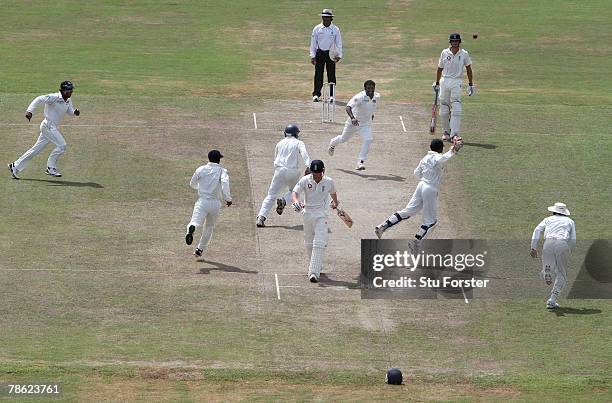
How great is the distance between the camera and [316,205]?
2505cm

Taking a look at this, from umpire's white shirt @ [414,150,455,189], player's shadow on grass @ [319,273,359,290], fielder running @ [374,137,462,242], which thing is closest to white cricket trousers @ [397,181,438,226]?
fielder running @ [374,137,462,242]

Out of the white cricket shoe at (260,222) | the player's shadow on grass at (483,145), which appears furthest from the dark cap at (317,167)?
the player's shadow on grass at (483,145)

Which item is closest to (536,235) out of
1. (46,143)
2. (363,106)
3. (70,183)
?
(363,106)

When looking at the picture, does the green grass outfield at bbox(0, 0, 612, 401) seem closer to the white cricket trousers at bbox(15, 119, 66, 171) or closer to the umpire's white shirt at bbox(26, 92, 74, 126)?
the white cricket trousers at bbox(15, 119, 66, 171)

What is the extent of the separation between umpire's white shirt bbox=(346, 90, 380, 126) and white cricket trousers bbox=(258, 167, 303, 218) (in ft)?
13.9

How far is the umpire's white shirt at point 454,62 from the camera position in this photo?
3384 centimetres

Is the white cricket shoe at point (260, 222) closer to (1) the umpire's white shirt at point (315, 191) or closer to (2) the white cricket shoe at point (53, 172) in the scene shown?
(1) the umpire's white shirt at point (315, 191)

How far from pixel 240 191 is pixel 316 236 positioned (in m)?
6.33

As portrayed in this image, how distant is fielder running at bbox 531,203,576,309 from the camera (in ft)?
77.5

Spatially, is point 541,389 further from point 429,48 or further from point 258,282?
point 429,48

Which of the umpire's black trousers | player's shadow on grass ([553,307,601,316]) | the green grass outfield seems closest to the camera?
the green grass outfield

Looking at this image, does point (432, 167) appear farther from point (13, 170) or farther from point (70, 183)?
point (13, 170)

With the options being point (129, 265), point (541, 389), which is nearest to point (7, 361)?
point (129, 265)

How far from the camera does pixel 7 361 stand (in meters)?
20.9
